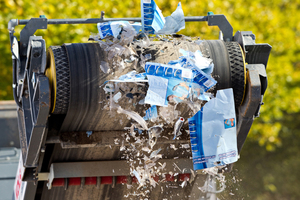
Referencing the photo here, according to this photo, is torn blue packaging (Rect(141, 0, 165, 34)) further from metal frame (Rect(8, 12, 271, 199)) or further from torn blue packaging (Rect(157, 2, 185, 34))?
metal frame (Rect(8, 12, 271, 199))

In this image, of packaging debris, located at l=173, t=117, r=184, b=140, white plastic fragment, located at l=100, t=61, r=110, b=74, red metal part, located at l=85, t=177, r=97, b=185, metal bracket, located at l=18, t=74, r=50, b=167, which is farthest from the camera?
red metal part, located at l=85, t=177, r=97, b=185

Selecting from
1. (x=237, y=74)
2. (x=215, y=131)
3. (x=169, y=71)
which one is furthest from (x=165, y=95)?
(x=237, y=74)

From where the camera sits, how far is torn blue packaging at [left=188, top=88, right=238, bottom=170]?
7.91 ft

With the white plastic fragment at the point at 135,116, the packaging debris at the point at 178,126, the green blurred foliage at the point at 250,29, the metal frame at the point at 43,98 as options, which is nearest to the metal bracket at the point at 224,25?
the metal frame at the point at 43,98

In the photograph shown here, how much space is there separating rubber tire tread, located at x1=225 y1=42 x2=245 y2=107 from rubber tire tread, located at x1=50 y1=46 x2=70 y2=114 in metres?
1.07

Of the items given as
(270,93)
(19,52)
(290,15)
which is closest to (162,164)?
(19,52)

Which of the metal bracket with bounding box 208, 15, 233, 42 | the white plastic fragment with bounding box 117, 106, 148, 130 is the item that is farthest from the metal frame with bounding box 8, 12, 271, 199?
the white plastic fragment with bounding box 117, 106, 148, 130

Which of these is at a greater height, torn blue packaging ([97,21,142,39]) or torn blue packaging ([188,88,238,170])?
torn blue packaging ([97,21,142,39])

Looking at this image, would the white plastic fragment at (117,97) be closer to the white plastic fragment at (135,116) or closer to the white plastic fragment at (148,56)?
the white plastic fragment at (135,116)

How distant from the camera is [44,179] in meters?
2.77

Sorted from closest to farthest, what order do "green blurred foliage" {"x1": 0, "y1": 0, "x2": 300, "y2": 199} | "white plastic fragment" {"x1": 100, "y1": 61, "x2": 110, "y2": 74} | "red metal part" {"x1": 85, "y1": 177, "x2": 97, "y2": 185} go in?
"white plastic fragment" {"x1": 100, "y1": 61, "x2": 110, "y2": 74}
"red metal part" {"x1": 85, "y1": 177, "x2": 97, "y2": 185}
"green blurred foliage" {"x1": 0, "y1": 0, "x2": 300, "y2": 199}

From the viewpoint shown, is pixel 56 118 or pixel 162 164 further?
pixel 162 164

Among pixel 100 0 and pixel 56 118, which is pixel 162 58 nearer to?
pixel 56 118

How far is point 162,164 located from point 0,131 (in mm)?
2803
